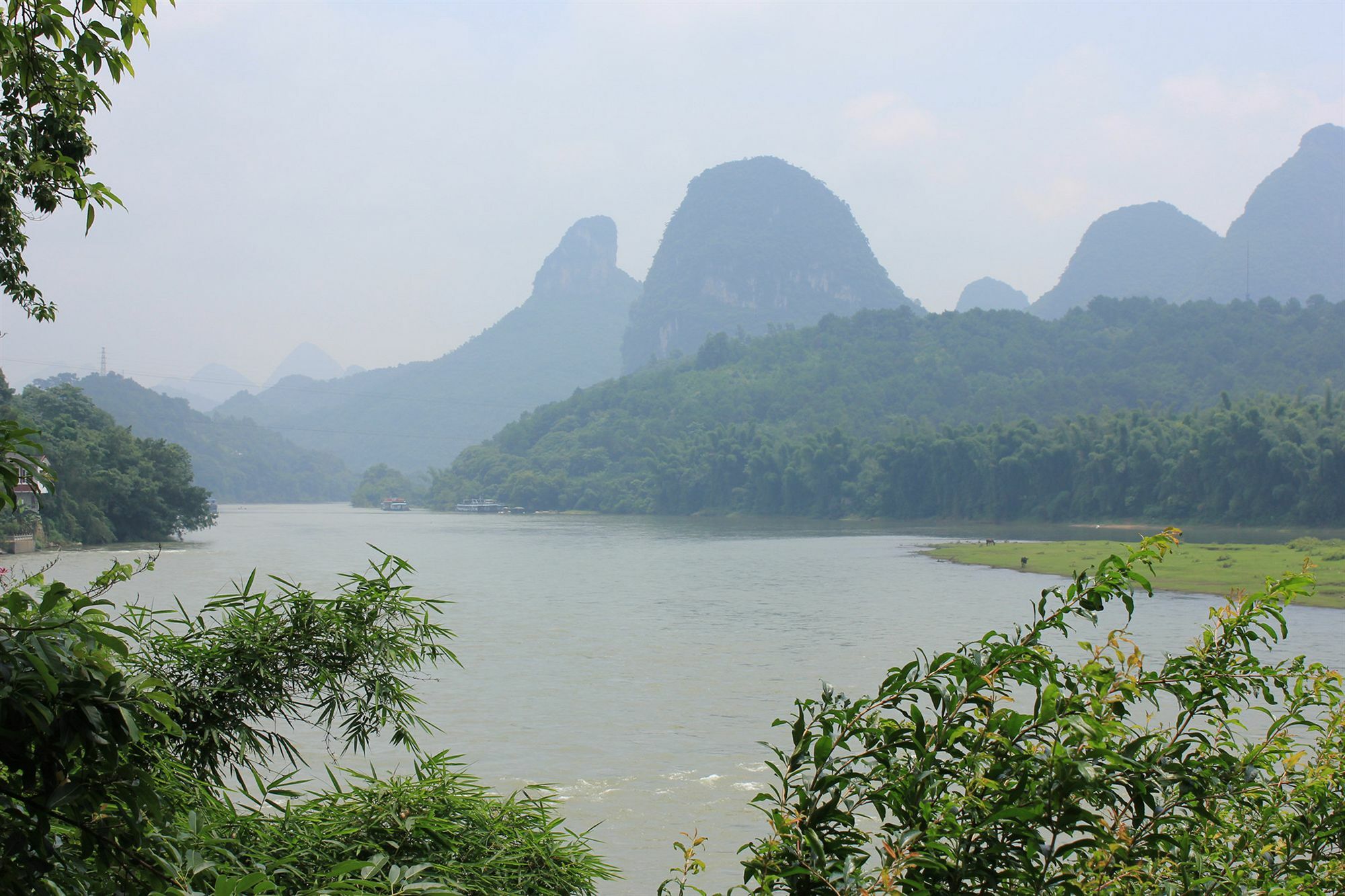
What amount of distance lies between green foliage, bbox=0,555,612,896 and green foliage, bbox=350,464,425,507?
115501mm

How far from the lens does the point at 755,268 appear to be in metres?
174

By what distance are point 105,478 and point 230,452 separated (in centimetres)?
9374

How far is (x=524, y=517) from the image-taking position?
85.1 metres

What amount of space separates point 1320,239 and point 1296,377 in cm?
9552

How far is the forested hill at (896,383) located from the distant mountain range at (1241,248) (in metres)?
54.8

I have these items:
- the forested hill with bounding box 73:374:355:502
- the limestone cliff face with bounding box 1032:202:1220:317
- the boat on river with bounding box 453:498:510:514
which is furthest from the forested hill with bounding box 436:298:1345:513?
the limestone cliff face with bounding box 1032:202:1220:317

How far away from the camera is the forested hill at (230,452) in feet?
357

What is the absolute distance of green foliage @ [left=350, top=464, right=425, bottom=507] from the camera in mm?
117438

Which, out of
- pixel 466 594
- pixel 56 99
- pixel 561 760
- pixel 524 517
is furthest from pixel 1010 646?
pixel 524 517

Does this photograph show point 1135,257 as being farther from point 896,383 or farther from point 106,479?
point 106,479

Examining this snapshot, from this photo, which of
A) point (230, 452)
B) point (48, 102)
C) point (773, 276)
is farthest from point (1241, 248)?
point (48, 102)

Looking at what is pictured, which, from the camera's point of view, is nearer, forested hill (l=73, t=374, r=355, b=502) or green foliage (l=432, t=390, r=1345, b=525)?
green foliage (l=432, t=390, r=1345, b=525)

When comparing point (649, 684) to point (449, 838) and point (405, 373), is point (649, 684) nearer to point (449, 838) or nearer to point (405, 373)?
point (449, 838)

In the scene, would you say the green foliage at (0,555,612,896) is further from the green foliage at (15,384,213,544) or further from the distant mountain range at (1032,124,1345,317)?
the distant mountain range at (1032,124,1345,317)
